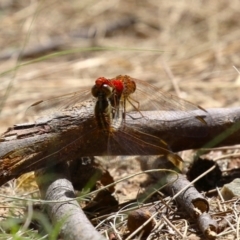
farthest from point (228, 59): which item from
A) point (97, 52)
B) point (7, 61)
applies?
point (7, 61)

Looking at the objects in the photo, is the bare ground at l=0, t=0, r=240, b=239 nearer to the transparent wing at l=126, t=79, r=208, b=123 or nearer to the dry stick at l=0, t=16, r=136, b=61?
the dry stick at l=0, t=16, r=136, b=61

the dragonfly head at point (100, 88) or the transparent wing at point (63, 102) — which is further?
the transparent wing at point (63, 102)

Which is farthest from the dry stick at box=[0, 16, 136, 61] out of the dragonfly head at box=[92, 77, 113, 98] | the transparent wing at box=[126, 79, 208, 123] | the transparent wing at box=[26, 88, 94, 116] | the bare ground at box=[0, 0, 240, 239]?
the dragonfly head at box=[92, 77, 113, 98]

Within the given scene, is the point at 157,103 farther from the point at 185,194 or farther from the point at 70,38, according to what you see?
the point at 70,38

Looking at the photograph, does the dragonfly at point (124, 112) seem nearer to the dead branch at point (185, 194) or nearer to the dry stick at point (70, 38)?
the dead branch at point (185, 194)

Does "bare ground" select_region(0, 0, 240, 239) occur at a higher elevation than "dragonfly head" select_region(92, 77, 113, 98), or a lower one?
higher

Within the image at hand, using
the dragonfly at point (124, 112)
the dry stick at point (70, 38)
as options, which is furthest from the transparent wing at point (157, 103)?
the dry stick at point (70, 38)
